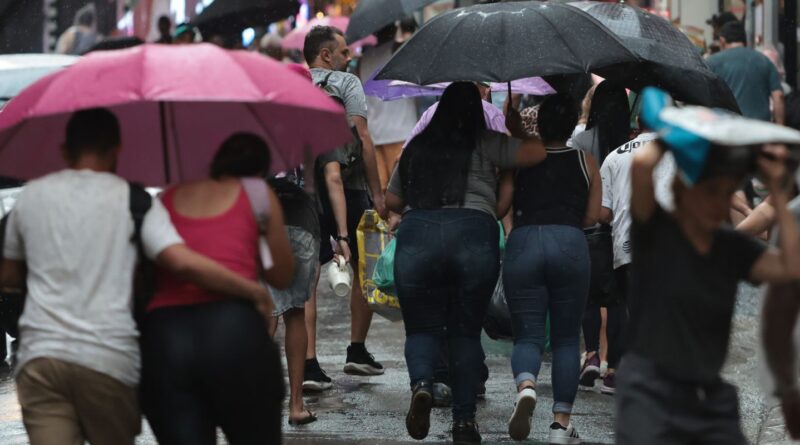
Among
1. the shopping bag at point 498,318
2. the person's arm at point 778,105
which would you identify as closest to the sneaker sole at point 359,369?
the shopping bag at point 498,318

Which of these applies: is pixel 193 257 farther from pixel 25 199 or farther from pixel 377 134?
pixel 377 134

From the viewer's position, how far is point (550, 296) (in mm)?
7324

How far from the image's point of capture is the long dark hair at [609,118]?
28.6ft

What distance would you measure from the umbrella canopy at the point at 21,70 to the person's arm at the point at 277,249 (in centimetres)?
631

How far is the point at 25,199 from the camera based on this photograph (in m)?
4.81

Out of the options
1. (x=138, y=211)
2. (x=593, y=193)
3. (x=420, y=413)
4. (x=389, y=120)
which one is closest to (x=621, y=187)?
(x=593, y=193)

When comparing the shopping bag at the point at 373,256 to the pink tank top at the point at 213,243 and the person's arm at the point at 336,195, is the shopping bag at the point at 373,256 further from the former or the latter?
the pink tank top at the point at 213,243

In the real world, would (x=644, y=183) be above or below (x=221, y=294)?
above

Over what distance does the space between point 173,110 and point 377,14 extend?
5074mm

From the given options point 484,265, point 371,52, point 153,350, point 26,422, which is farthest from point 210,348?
point 371,52

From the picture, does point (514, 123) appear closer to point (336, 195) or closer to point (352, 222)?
point (336, 195)

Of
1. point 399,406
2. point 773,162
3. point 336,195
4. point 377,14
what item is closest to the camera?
point 773,162

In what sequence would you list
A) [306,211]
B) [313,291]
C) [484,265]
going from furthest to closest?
1. [313,291]
2. [306,211]
3. [484,265]

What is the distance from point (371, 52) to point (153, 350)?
6889 mm
